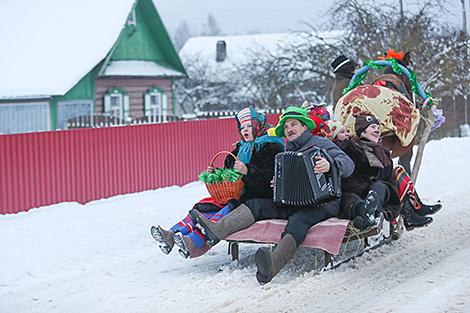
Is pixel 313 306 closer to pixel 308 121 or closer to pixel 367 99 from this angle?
pixel 308 121

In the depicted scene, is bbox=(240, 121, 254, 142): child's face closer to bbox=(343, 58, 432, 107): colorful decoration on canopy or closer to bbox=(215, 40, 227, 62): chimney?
bbox=(343, 58, 432, 107): colorful decoration on canopy

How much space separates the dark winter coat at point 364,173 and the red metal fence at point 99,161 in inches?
237

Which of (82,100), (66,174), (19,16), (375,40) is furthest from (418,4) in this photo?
(19,16)

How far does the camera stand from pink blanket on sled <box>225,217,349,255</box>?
24.0ft

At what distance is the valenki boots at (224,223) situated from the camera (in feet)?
25.4

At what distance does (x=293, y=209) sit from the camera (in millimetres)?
7828

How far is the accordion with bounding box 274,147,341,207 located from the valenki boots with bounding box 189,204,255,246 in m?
0.44

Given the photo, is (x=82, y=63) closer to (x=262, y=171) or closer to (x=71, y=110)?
(x=71, y=110)

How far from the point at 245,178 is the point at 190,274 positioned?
1.11 metres

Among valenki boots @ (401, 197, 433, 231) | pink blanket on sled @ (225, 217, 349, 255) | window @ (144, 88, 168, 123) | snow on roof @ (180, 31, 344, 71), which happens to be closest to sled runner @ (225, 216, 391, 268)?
pink blanket on sled @ (225, 217, 349, 255)

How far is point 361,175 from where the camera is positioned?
8023mm

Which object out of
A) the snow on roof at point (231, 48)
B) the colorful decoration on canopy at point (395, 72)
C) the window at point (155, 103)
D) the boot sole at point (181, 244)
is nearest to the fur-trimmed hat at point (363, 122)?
the colorful decoration on canopy at point (395, 72)

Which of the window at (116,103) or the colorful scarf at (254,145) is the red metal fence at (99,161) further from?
the window at (116,103)

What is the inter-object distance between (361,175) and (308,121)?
0.82m
